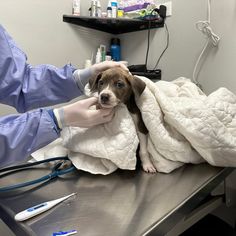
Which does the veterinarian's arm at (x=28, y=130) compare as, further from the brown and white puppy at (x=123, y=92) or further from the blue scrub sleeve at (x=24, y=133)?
the brown and white puppy at (x=123, y=92)

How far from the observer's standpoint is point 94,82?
97 centimetres

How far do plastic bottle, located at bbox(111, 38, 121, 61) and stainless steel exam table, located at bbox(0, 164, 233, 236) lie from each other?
3.48ft

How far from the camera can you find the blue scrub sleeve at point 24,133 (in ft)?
2.12

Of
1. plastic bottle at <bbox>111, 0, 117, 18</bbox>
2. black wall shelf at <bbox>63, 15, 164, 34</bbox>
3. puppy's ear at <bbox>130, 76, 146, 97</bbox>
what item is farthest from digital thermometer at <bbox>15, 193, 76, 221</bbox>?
plastic bottle at <bbox>111, 0, 117, 18</bbox>

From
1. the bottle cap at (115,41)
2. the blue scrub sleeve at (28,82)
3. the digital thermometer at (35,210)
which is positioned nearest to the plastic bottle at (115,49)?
the bottle cap at (115,41)

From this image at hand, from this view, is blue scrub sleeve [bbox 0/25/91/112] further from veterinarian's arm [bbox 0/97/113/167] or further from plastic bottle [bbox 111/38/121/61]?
plastic bottle [bbox 111/38/121/61]

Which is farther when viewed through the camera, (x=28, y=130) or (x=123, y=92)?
(x=123, y=92)

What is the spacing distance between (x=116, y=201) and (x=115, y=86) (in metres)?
0.43

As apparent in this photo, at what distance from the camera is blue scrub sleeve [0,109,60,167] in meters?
0.65

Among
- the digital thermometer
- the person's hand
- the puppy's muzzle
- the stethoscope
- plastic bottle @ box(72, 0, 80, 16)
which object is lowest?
the stethoscope

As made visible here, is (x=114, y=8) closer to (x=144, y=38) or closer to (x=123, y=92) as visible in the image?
(x=144, y=38)

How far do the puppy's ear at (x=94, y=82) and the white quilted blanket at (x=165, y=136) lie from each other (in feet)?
0.57

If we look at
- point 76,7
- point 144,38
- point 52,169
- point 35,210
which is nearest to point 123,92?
point 52,169

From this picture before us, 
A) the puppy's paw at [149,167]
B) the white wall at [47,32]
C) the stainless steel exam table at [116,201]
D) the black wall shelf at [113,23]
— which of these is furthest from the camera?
the black wall shelf at [113,23]
